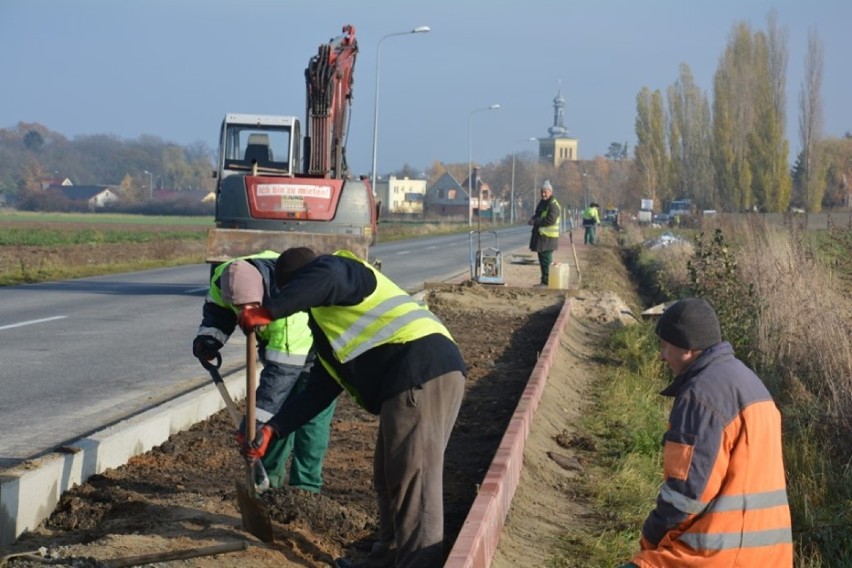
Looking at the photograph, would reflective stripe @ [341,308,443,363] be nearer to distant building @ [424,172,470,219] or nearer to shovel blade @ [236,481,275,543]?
shovel blade @ [236,481,275,543]

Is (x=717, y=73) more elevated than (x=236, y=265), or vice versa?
(x=717, y=73)

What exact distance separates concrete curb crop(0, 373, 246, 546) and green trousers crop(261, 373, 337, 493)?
1128mm

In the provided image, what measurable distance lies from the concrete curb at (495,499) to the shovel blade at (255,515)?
896 mm

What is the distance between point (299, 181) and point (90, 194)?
10154cm

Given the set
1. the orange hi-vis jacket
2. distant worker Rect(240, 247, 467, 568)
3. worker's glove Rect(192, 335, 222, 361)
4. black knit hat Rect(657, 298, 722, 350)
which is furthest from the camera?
worker's glove Rect(192, 335, 222, 361)

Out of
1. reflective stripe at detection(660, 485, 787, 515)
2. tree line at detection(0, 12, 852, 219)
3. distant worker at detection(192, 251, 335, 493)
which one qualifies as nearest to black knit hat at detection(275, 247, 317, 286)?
distant worker at detection(192, 251, 335, 493)

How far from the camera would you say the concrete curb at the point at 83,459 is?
5.73 meters

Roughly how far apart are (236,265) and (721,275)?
34.8ft

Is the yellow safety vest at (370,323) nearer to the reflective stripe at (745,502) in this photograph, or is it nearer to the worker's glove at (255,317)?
the worker's glove at (255,317)

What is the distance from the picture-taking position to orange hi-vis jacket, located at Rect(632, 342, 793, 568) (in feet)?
13.0

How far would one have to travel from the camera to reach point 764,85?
5903 cm

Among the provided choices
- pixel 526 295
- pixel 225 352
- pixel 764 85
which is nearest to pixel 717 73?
pixel 764 85

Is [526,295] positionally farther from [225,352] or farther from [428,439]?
[428,439]

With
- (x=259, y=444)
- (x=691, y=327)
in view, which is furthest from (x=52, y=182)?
(x=691, y=327)
